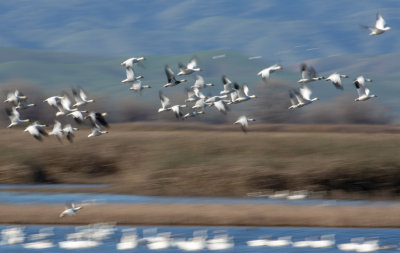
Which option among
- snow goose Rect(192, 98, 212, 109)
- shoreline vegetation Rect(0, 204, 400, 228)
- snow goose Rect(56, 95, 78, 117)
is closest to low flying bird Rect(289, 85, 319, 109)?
snow goose Rect(192, 98, 212, 109)

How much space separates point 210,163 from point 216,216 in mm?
8762

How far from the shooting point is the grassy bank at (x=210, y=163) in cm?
4862

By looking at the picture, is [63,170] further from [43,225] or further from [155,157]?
[43,225]

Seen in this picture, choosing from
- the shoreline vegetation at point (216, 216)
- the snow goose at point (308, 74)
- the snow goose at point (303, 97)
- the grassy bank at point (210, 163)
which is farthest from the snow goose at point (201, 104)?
the shoreline vegetation at point (216, 216)

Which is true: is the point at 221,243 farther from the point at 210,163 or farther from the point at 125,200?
the point at 210,163

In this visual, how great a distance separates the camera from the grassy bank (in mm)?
48625

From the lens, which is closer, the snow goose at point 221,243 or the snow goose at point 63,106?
the snow goose at point 221,243

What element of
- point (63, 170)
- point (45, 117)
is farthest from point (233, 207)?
point (45, 117)

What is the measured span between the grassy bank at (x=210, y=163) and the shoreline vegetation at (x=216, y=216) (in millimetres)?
4456

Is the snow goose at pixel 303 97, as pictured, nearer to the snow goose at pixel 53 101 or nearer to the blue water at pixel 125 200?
the blue water at pixel 125 200

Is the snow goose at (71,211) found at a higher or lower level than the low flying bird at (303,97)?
lower

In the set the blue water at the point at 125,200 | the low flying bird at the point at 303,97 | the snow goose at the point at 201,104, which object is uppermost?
the snow goose at the point at 201,104

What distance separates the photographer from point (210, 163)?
51.4m

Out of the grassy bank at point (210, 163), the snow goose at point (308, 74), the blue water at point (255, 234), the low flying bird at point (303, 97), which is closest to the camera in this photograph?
the blue water at point (255, 234)
